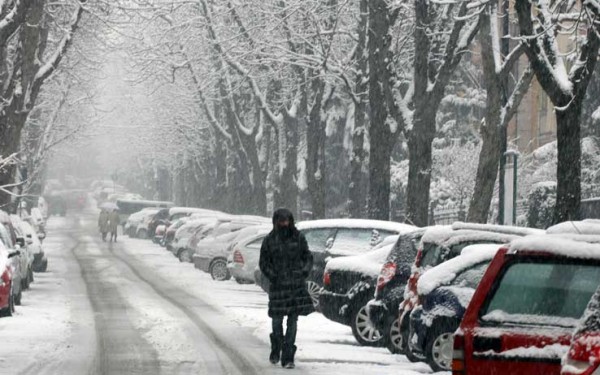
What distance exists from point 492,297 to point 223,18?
136ft

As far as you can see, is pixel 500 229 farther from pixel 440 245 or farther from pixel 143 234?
pixel 143 234

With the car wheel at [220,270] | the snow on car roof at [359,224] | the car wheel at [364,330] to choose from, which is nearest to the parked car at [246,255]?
the car wheel at [220,270]

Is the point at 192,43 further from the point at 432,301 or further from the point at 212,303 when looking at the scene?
the point at 432,301

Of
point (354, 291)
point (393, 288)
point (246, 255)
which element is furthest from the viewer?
point (246, 255)

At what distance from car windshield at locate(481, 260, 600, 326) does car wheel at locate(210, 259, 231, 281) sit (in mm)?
28467

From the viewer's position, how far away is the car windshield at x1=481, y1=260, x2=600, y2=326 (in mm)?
9055

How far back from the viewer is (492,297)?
9.31 metres

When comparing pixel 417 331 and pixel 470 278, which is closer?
pixel 470 278

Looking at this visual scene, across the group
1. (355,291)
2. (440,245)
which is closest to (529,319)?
(440,245)

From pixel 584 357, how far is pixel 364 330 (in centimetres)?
1207

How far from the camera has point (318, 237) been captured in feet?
81.5

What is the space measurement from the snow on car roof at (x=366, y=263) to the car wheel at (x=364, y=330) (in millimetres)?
600

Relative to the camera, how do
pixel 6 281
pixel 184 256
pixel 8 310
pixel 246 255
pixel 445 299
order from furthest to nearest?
pixel 184 256
pixel 246 255
pixel 8 310
pixel 6 281
pixel 445 299

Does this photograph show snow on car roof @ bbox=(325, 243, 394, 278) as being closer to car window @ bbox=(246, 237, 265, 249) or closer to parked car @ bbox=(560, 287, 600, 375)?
parked car @ bbox=(560, 287, 600, 375)
